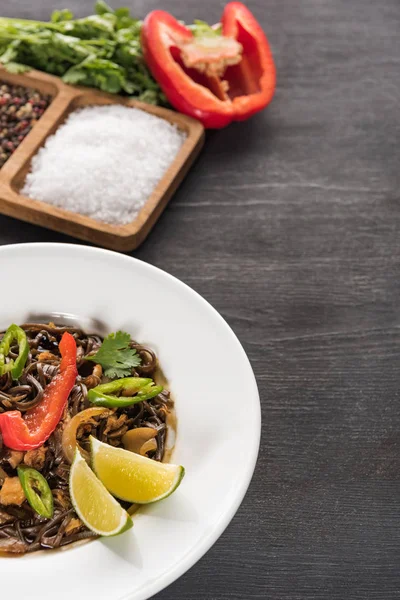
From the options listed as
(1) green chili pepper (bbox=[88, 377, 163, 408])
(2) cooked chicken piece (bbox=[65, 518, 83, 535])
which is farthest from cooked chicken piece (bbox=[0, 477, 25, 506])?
(1) green chili pepper (bbox=[88, 377, 163, 408])

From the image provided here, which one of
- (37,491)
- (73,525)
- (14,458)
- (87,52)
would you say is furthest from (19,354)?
(87,52)

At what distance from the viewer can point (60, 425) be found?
227 cm

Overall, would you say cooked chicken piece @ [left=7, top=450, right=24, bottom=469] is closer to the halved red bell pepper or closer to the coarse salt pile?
the coarse salt pile

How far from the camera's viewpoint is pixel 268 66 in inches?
147

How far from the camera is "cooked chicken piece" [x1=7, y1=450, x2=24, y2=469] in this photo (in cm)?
219

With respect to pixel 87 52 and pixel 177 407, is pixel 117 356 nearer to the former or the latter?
pixel 177 407

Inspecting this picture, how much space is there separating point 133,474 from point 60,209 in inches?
57.9

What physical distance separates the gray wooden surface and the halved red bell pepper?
18 centimetres

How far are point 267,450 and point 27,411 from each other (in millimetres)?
931

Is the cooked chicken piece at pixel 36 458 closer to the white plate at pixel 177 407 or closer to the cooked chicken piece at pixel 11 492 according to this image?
the cooked chicken piece at pixel 11 492

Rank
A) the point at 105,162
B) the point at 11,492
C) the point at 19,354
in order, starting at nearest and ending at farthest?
the point at 11,492
the point at 19,354
the point at 105,162

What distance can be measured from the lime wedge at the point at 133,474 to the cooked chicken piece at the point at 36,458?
0.65ft

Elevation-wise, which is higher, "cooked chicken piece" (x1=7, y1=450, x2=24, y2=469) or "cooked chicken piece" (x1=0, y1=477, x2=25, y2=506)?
"cooked chicken piece" (x1=7, y1=450, x2=24, y2=469)

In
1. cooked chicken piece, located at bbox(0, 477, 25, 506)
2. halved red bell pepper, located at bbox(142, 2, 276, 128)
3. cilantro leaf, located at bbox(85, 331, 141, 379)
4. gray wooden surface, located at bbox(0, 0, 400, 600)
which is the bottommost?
gray wooden surface, located at bbox(0, 0, 400, 600)
